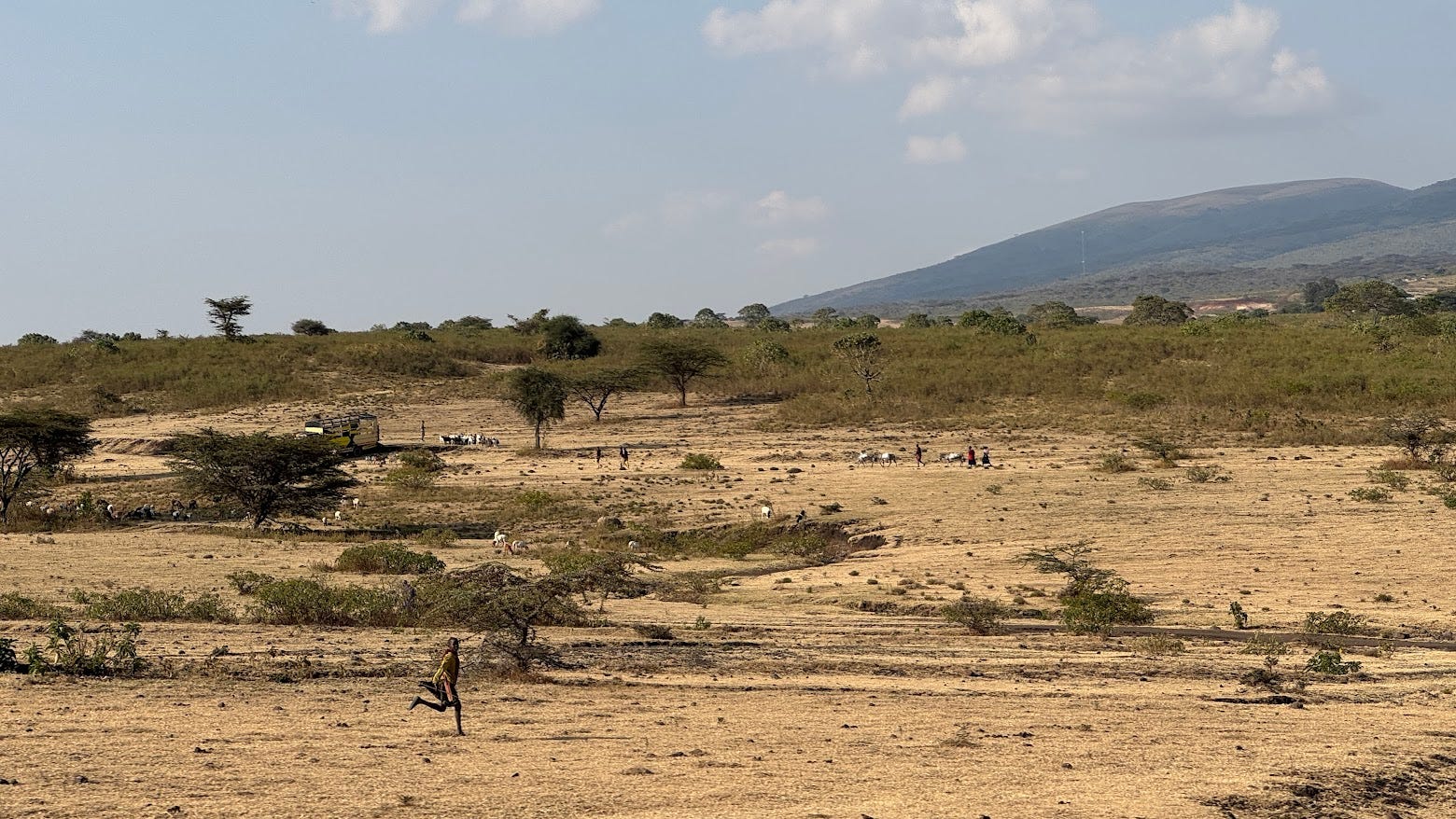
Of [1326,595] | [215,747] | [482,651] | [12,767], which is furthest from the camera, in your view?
[1326,595]

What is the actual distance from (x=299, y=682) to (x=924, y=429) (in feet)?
122

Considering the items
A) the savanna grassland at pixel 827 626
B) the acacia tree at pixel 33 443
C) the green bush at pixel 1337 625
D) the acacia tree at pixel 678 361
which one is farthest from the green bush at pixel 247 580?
the acacia tree at pixel 678 361

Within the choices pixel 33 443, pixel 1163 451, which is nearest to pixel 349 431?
pixel 33 443

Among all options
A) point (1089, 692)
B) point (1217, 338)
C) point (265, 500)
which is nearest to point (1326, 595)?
point (1089, 692)

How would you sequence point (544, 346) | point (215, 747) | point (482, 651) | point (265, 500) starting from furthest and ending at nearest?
point (544, 346), point (265, 500), point (482, 651), point (215, 747)

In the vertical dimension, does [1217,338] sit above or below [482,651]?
above

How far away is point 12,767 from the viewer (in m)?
11.5

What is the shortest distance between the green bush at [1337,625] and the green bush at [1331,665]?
305 cm

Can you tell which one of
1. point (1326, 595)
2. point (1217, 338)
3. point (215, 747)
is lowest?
point (1326, 595)

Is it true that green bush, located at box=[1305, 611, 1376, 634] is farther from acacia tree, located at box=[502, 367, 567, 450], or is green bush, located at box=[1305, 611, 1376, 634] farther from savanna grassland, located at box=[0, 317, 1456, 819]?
acacia tree, located at box=[502, 367, 567, 450]

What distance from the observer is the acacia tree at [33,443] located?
37500 millimetres

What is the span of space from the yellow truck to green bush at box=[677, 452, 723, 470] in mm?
11440

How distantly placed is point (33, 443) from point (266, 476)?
8.54 m

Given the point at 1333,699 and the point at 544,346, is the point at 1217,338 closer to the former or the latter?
the point at 544,346
